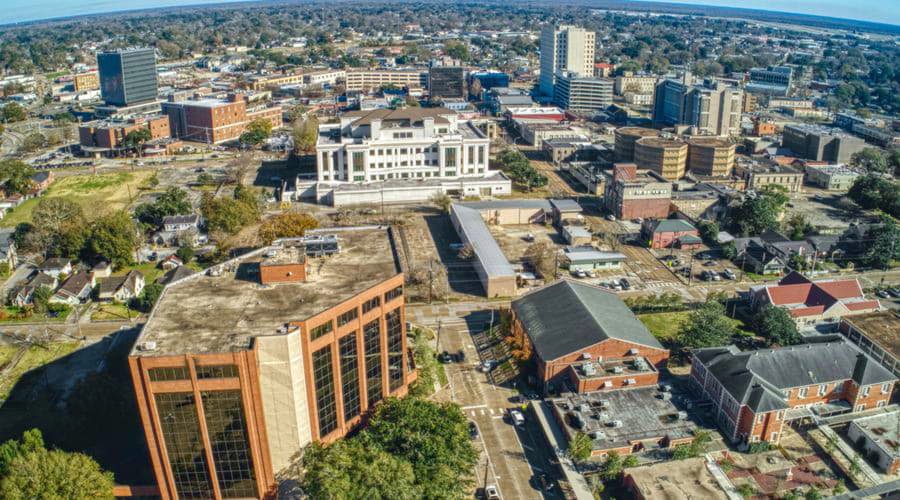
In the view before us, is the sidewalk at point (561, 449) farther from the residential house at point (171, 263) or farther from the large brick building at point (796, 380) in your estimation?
the residential house at point (171, 263)

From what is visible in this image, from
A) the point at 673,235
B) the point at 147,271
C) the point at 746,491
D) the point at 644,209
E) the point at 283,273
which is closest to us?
the point at 746,491

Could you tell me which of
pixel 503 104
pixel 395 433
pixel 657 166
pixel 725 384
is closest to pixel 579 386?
pixel 725 384

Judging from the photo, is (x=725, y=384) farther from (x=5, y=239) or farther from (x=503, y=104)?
(x=503, y=104)

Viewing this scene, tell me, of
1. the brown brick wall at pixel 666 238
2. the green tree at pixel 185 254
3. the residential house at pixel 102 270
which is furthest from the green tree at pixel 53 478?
the brown brick wall at pixel 666 238

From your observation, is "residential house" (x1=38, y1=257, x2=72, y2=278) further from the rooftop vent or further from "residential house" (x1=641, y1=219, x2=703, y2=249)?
"residential house" (x1=641, y1=219, x2=703, y2=249)

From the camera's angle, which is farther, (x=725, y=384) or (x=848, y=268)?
(x=848, y=268)

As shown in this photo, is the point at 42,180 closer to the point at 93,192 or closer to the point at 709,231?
the point at 93,192

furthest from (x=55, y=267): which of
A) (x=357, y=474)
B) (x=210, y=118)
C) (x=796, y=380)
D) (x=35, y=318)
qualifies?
(x=796, y=380)
